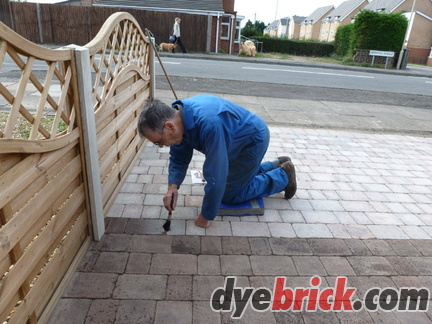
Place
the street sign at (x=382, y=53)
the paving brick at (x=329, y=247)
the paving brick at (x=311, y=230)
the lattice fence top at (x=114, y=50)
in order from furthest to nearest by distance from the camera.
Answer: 1. the street sign at (x=382, y=53)
2. the paving brick at (x=311, y=230)
3. the paving brick at (x=329, y=247)
4. the lattice fence top at (x=114, y=50)

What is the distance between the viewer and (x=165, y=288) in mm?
2172

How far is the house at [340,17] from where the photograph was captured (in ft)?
161

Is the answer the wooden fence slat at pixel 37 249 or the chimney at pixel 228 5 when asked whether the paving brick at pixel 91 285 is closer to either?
the wooden fence slat at pixel 37 249

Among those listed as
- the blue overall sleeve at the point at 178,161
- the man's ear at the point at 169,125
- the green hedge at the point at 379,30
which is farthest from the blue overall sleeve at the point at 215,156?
the green hedge at the point at 379,30

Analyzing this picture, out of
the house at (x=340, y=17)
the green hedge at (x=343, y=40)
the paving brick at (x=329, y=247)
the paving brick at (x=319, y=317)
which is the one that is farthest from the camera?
the house at (x=340, y=17)

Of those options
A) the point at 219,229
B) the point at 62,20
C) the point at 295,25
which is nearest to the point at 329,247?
the point at 219,229

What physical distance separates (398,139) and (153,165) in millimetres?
4298

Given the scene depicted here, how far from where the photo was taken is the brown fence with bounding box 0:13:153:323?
1460 millimetres

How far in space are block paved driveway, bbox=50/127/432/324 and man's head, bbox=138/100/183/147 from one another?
0.89 metres

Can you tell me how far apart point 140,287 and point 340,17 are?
186 ft

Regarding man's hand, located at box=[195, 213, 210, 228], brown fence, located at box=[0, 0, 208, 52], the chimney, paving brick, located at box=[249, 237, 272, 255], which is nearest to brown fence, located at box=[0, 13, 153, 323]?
man's hand, located at box=[195, 213, 210, 228]

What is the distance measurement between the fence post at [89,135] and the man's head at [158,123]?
343 mm

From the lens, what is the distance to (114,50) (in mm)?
3459

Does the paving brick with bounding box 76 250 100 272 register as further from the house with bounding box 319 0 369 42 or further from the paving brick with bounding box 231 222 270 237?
the house with bounding box 319 0 369 42
